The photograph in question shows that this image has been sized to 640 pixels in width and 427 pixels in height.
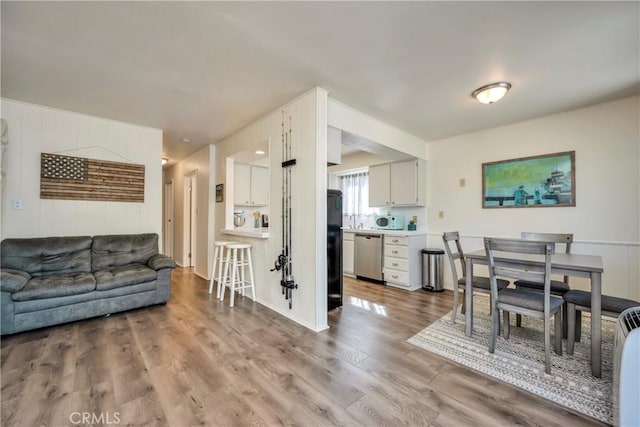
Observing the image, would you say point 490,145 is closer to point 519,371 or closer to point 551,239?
point 551,239

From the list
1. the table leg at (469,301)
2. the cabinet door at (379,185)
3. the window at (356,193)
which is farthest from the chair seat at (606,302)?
the window at (356,193)

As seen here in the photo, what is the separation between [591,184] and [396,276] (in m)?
2.69

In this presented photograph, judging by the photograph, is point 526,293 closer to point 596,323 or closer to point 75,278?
point 596,323

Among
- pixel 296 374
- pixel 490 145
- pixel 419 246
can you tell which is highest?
pixel 490 145

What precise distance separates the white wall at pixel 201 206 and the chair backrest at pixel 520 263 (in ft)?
14.0

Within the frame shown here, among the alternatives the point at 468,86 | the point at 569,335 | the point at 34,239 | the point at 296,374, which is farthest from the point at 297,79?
the point at 34,239

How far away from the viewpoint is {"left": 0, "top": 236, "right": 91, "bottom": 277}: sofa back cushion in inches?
112

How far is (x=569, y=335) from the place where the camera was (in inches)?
85.4

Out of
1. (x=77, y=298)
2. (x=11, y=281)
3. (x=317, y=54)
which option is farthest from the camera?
(x=77, y=298)

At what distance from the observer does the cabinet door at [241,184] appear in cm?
461

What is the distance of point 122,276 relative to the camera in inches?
120

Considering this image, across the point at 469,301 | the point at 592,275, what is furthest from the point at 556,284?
the point at 469,301

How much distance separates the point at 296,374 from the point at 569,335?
2.27 m

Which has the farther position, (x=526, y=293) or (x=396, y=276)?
(x=396, y=276)
